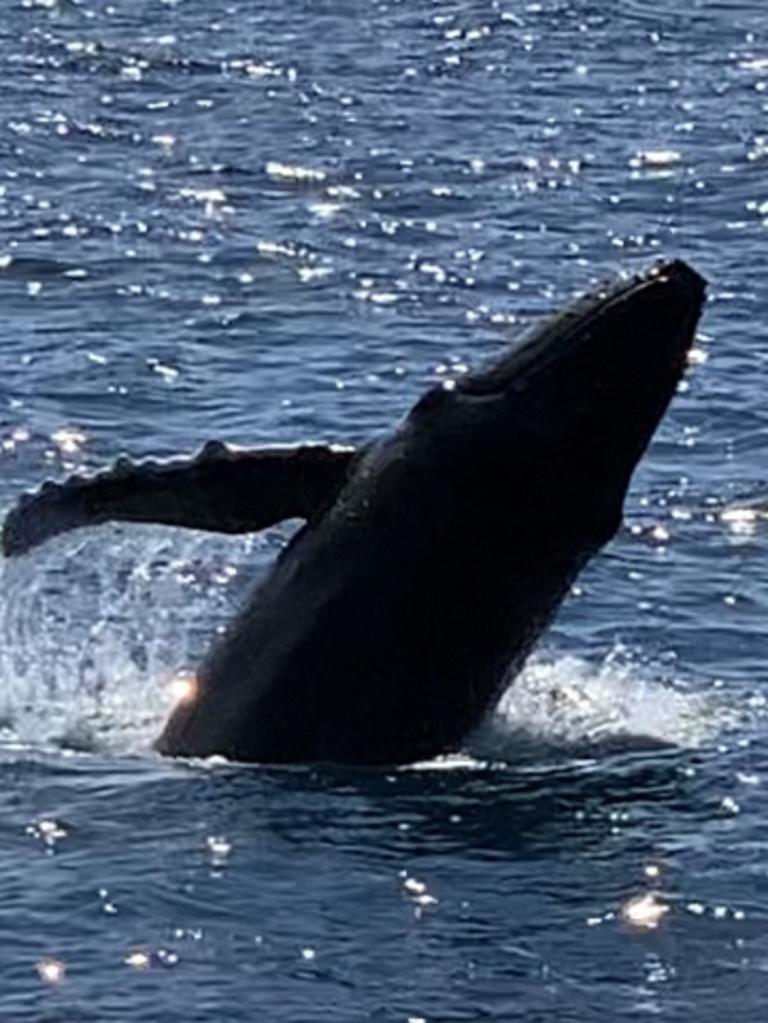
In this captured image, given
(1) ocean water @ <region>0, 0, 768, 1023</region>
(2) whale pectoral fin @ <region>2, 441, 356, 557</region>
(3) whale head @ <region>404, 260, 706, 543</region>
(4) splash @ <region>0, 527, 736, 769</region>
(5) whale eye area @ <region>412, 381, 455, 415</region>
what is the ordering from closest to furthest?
1. (1) ocean water @ <region>0, 0, 768, 1023</region>
2. (3) whale head @ <region>404, 260, 706, 543</region>
3. (5) whale eye area @ <region>412, 381, 455, 415</region>
4. (2) whale pectoral fin @ <region>2, 441, 356, 557</region>
5. (4) splash @ <region>0, 527, 736, 769</region>

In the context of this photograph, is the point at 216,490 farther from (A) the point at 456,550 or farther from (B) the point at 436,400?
(A) the point at 456,550

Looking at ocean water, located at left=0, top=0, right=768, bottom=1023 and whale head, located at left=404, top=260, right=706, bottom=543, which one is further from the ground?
whale head, located at left=404, top=260, right=706, bottom=543

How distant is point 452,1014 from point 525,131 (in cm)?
1934

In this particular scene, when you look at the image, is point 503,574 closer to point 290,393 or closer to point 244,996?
point 244,996

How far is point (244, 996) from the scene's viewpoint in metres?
15.4

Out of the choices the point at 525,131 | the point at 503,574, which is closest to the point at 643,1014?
the point at 503,574

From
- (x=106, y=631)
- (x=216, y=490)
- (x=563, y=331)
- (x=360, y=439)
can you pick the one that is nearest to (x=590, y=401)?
(x=563, y=331)

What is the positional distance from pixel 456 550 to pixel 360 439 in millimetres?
6154

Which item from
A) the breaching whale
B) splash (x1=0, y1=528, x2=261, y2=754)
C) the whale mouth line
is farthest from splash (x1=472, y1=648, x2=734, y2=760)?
splash (x1=0, y1=528, x2=261, y2=754)

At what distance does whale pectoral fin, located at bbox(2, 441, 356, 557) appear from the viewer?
62.0 feet

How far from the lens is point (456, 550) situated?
18.5m

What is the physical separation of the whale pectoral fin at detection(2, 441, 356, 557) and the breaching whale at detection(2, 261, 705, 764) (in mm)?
229

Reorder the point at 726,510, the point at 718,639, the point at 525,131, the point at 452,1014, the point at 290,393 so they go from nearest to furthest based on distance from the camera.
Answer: the point at 452,1014, the point at 718,639, the point at 726,510, the point at 290,393, the point at 525,131

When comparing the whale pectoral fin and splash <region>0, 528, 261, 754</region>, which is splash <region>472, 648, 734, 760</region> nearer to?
the whale pectoral fin
